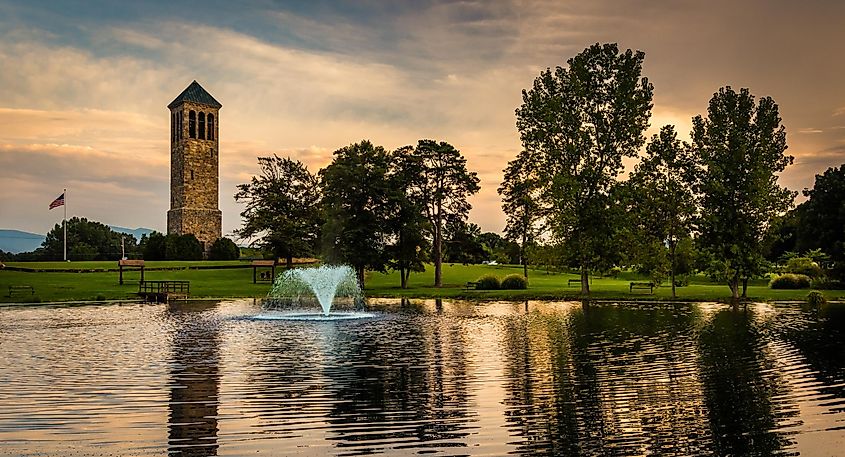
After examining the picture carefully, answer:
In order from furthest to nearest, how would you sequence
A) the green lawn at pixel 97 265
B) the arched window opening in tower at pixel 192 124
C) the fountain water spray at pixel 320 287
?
the arched window opening in tower at pixel 192 124 → the green lawn at pixel 97 265 → the fountain water spray at pixel 320 287

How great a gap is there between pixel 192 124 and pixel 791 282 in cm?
8403

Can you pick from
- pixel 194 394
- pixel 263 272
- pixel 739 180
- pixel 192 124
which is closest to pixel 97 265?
pixel 263 272

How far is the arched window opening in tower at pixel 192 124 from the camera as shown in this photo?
10744 centimetres

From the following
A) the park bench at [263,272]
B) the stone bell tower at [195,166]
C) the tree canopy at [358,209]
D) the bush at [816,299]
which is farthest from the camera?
the stone bell tower at [195,166]

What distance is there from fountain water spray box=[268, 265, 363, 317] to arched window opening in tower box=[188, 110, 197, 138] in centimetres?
5418

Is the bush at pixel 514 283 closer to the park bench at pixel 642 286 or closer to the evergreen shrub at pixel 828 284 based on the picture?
the park bench at pixel 642 286

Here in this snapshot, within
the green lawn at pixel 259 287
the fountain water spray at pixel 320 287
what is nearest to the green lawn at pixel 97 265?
the green lawn at pixel 259 287

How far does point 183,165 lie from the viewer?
105312mm

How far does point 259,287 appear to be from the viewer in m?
59.0

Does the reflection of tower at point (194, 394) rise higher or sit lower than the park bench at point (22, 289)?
lower

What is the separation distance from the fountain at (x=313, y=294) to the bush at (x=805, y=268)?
33.2 meters

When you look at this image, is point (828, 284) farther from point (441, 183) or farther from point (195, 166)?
point (195, 166)

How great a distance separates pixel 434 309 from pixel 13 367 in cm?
2308

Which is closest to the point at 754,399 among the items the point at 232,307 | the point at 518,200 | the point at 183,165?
the point at 232,307
